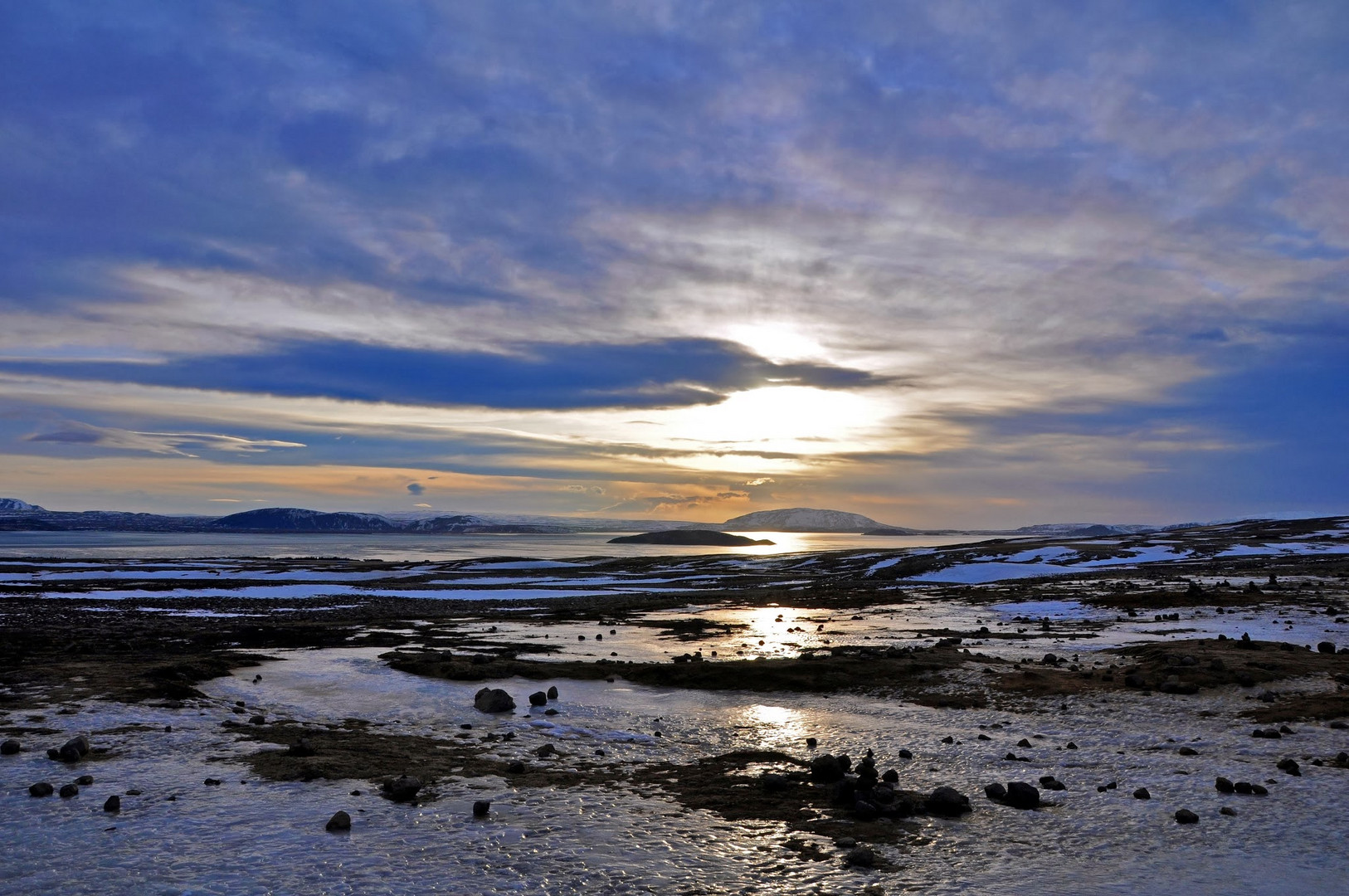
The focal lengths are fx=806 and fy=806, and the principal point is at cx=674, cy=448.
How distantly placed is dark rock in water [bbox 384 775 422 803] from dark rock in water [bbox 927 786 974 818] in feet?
29.0

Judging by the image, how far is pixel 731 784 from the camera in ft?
50.1

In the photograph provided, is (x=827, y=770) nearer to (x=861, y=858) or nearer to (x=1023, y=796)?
(x=1023, y=796)

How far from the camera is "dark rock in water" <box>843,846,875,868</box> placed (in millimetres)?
11211

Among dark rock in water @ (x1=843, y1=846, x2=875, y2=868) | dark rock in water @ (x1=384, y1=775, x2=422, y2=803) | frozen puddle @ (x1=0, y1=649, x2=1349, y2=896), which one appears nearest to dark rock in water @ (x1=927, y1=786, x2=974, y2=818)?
frozen puddle @ (x1=0, y1=649, x2=1349, y2=896)

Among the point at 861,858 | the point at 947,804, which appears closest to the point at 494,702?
the point at 947,804

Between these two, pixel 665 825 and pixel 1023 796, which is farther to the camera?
pixel 1023 796

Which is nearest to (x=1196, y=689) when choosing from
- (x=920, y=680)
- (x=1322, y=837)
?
(x=920, y=680)

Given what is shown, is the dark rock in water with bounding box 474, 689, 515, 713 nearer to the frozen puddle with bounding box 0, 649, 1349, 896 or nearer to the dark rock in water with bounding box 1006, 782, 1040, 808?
the frozen puddle with bounding box 0, 649, 1349, 896

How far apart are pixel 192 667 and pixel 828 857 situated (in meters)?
25.2

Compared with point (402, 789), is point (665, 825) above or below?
below

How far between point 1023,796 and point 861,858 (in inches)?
163

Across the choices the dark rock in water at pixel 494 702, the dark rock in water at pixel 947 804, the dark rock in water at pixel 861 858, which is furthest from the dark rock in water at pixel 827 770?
the dark rock in water at pixel 494 702

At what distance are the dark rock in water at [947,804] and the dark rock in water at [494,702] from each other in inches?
492

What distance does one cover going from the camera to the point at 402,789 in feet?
45.9
